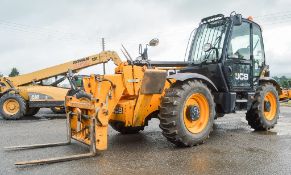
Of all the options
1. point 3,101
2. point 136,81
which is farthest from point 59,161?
point 3,101

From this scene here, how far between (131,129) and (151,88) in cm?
179

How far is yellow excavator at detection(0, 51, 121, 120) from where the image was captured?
494 inches

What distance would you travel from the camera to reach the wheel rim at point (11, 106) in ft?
41.3

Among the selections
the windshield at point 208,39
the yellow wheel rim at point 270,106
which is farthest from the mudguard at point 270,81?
the windshield at point 208,39

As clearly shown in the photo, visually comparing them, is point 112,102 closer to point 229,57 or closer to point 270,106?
point 229,57

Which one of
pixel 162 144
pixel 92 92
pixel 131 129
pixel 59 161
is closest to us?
pixel 59 161

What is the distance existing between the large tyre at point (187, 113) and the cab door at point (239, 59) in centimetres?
127

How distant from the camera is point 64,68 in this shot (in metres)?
13.8

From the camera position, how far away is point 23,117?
13039mm

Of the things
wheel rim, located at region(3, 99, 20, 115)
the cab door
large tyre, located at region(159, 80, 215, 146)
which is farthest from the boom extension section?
wheel rim, located at region(3, 99, 20, 115)

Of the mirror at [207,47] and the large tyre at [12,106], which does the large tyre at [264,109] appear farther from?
the large tyre at [12,106]

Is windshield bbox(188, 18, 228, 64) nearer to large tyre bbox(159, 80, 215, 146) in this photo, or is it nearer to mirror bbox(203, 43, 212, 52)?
mirror bbox(203, 43, 212, 52)

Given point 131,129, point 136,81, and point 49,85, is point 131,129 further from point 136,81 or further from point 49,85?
point 49,85

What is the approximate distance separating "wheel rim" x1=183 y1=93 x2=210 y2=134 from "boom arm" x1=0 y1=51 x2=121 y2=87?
24.2ft
